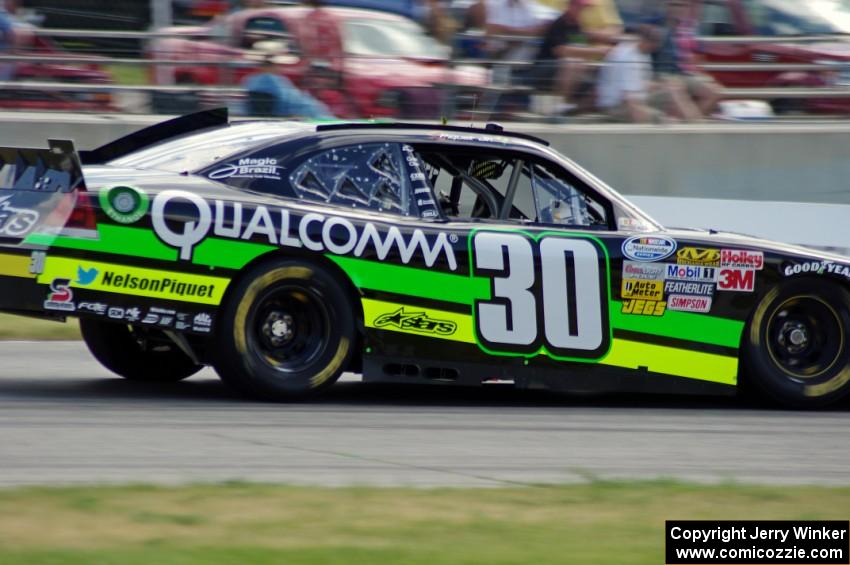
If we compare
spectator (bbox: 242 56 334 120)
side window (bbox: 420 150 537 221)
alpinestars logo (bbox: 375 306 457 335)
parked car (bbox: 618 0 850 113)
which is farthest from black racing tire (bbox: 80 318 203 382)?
parked car (bbox: 618 0 850 113)

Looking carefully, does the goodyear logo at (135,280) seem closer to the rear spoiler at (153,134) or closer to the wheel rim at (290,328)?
the wheel rim at (290,328)

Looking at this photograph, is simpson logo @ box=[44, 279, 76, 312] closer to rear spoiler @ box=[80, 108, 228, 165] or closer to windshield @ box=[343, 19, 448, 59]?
rear spoiler @ box=[80, 108, 228, 165]

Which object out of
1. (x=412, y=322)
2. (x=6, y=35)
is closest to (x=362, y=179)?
(x=412, y=322)

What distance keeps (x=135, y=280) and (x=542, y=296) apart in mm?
2187

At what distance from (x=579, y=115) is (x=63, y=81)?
505 centimetres

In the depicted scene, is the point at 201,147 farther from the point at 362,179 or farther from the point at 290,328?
the point at 290,328

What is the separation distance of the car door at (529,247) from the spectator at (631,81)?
5414 mm

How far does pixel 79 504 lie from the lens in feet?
15.5

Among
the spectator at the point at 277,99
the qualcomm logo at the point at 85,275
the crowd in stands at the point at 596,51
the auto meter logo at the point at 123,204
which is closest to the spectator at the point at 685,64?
the crowd in stands at the point at 596,51

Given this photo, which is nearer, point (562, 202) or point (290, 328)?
point (290, 328)

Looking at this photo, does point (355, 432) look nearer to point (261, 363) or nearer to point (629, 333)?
point (261, 363)

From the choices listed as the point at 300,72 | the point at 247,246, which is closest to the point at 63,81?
the point at 300,72

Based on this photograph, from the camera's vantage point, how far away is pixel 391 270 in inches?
274

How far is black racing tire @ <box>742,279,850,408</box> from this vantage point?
7594mm
